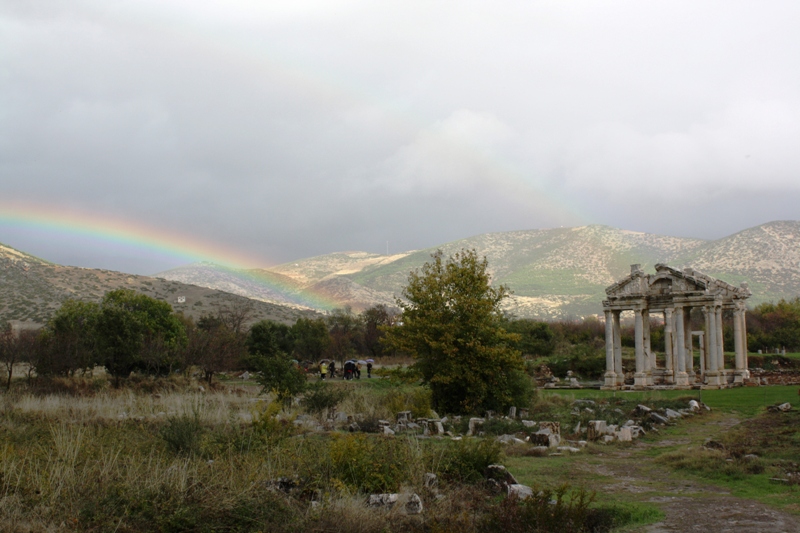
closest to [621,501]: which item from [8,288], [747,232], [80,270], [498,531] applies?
[498,531]

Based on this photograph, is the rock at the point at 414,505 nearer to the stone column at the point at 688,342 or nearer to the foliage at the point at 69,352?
the foliage at the point at 69,352

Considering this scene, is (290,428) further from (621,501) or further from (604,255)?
(604,255)

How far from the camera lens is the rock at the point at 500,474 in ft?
39.2

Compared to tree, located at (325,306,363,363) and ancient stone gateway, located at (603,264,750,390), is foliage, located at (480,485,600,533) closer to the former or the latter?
ancient stone gateway, located at (603,264,750,390)

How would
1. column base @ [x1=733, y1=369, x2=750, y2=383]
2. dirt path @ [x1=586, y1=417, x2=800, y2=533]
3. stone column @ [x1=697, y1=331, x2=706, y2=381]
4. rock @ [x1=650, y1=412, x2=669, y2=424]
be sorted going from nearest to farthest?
dirt path @ [x1=586, y1=417, x2=800, y2=533] → rock @ [x1=650, y1=412, x2=669, y2=424] → column base @ [x1=733, y1=369, x2=750, y2=383] → stone column @ [x1=697, y1=331, x2=706, y2=381]

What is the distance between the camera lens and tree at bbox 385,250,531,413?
25.3m

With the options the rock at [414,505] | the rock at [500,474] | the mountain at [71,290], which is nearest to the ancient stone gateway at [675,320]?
the rock at [500,474]

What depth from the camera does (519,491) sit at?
35.4ft

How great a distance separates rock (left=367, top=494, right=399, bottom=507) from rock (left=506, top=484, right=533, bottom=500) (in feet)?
5.71

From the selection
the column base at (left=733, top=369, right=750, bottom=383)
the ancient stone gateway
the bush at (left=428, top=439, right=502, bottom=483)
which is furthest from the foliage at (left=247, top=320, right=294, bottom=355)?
the bush at (left=428, top=439, right=502, bottom=483)

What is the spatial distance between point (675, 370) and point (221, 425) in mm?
32439

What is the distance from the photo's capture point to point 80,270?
10294 centimetres

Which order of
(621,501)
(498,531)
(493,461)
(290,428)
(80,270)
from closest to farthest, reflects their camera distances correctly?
(498,531), (621,501), (493,461), (290,428), (80,270)

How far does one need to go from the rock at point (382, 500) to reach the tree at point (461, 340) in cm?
1465
